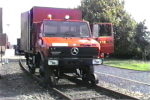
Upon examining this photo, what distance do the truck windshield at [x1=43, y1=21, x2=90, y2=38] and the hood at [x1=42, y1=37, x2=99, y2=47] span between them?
326 mm

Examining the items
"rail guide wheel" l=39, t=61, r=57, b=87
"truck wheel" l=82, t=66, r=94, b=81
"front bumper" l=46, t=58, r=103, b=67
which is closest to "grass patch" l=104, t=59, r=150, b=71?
"truck wheel" l=82, t=66, r=94, b=81

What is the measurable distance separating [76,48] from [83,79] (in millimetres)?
2122

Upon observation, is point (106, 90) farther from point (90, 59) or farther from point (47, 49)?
point (47, 49)

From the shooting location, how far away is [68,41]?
10.1 metres

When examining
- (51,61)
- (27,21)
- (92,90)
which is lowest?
(92,90)

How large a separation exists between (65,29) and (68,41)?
1.03 meters

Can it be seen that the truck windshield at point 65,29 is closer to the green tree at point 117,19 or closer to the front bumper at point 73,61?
the front bumper at point 73,61

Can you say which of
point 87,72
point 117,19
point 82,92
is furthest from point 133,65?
point 117,19

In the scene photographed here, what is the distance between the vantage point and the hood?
32.4ft

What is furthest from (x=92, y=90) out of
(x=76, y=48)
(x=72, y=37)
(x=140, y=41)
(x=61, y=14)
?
(x=140, y=41)

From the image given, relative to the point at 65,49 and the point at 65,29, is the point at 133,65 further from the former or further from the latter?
the point at 65,49

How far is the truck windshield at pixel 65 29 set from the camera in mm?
10852

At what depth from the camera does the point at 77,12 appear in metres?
12.8

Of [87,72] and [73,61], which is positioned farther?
[87,72]
